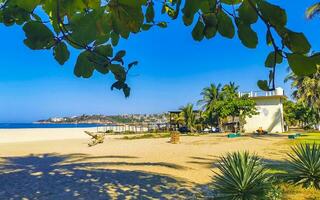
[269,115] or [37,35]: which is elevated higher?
[269,115]

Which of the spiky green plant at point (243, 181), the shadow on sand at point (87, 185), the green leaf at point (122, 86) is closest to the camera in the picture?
the green leaf at point (122, 86)

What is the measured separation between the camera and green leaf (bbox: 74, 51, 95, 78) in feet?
3.54

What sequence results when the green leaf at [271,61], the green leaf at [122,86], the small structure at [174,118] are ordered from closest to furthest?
1. the green leaf at [271,61]
2. the green leaf at [122,86]
3. the small structure at [174,118]

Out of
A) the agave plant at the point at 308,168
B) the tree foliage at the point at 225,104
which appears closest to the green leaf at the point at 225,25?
the agave plant at the point at 308,168

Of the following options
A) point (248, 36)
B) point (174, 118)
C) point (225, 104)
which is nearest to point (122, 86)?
point (248, 36)

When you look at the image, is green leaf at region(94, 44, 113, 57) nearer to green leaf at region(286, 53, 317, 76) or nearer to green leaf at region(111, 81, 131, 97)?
green leaf at region(111, 81, 131, 97)

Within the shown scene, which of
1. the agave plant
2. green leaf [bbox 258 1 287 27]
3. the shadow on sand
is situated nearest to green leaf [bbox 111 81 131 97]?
green leaf [bbox 258 1 287 27]

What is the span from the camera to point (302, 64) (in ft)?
2.81

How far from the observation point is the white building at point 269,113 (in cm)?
5009

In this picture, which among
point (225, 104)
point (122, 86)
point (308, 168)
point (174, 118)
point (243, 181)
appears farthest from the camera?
point (174, 118)

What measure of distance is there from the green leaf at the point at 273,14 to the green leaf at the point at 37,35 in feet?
1.91

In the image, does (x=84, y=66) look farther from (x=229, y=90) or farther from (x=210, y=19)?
(x=229, y=90)

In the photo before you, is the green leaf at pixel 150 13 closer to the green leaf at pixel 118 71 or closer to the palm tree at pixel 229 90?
the green leaf at pixel 118 71

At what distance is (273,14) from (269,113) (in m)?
52.1
